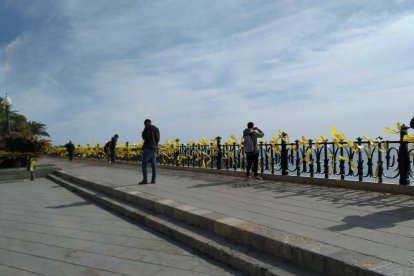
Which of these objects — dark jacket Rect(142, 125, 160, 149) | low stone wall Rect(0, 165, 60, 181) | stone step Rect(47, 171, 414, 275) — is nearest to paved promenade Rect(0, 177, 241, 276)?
stone step Rect(47, 171, 414, 275)

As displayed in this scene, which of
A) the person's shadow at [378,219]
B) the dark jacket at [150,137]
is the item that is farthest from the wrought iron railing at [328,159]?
the dark jacket at [150,137]

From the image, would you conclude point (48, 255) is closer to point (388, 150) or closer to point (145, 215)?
point (145, 215)

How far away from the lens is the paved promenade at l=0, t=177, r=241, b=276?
4.55 meters

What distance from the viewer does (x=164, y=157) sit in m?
17.8

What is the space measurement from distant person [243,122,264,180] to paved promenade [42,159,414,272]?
962 millimetres

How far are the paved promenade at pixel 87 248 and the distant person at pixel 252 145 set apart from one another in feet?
13.4

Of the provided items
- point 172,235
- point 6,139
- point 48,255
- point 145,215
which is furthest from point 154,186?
point 6,139

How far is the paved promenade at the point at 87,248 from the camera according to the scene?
4547 millimetres

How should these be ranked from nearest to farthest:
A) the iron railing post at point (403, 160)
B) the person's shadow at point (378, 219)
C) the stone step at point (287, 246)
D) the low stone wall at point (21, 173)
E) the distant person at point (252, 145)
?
the stone step at point (287, 246) → the person's shadow at point (378, 219) → the iron railing post at point (403, 160) → the distant person at point (252, 145) → the low stone wall at point (21, 173)

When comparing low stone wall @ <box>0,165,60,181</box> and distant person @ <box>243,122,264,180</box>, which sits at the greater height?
distant person @ <box>243,122,264,180</box>

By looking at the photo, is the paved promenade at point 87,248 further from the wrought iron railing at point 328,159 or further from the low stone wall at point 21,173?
the low stone wall at point 21,173

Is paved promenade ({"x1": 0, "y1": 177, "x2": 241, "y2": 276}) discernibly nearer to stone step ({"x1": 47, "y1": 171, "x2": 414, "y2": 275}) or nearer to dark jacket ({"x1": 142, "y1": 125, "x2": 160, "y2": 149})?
stone step ({"x1": 47, "y1": 171, "x2": 414, "y2": 275})

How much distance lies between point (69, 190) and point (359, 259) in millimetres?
10460

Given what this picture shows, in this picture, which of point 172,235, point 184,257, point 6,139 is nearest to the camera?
point 184,257
